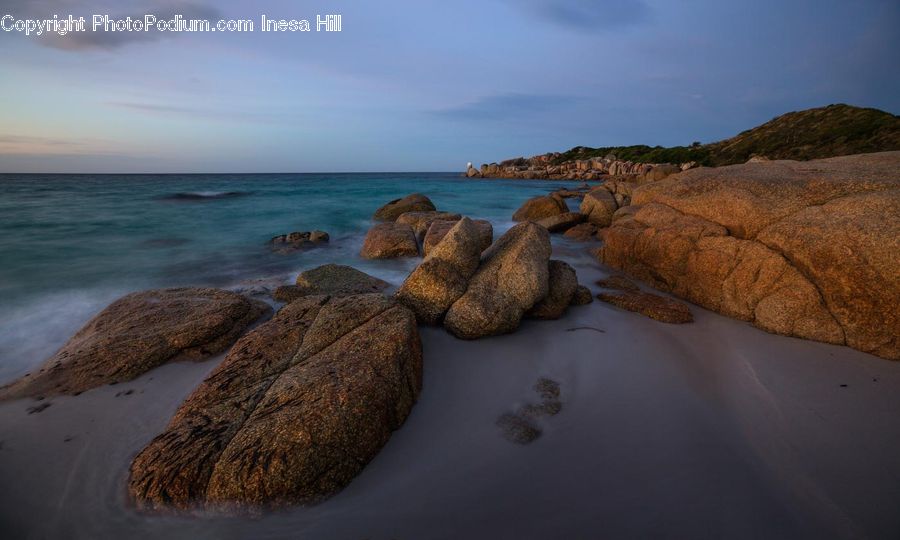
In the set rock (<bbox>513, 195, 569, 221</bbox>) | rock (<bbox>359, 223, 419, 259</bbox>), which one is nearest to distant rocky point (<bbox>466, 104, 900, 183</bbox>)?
rock (<bbox>513, 195, 569, 221</bbox>)

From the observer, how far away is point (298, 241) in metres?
12.8

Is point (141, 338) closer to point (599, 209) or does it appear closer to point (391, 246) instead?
point (391, 246)

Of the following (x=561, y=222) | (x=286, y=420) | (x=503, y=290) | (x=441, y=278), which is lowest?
(x=286, y=420)

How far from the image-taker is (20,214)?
17922 millimetres

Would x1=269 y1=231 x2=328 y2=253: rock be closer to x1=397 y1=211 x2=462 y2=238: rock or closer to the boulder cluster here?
x1=397 y1=211 x2=462 y2=238: rock

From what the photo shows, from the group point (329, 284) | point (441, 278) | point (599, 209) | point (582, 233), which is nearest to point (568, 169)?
point (599, 209)

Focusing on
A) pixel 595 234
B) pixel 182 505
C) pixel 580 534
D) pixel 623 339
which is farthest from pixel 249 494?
pixel 595 234

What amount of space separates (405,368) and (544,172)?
5874 cm

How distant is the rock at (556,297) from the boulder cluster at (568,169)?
23.7 metres

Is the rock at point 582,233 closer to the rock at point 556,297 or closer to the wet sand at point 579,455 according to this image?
the rock at point 556,297

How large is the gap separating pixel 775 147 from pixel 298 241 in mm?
47569

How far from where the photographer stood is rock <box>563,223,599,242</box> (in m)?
12.1

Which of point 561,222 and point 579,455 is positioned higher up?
point 561,222

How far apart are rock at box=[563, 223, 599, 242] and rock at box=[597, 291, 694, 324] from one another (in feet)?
18.9
